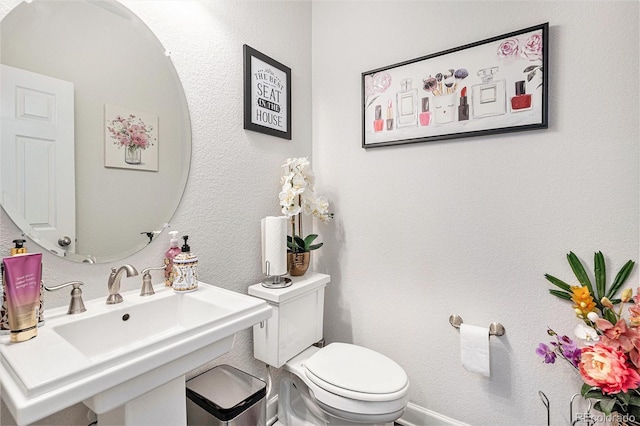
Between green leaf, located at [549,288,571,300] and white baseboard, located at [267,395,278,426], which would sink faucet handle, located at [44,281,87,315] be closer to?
white baseboard, located at [267,395,278,426]

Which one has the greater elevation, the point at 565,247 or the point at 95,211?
the point at 95,211

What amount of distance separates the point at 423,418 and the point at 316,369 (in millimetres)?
707

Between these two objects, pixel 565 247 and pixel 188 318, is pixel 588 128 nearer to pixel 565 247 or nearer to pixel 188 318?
pixel 565 247

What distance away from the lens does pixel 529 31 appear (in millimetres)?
1236

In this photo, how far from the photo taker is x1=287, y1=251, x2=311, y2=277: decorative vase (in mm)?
1567

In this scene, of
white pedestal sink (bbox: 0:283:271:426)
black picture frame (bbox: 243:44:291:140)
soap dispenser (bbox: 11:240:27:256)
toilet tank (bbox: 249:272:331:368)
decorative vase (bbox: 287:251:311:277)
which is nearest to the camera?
white pedestal sink (bbox: 0:283:271:426)

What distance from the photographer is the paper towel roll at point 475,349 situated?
1300 mm

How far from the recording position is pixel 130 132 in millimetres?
1085

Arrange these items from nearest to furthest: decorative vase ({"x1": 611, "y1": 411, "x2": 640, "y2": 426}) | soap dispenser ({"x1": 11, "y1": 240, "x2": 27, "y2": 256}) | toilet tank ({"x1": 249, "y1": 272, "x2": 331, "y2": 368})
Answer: soap dispenser ({"x1": 11, "y1": 240, "x2": 27, "y2": 256})
decorative vase ({"x1": 611, "y1": 411, "x2": 640, "y2": 426})
toilet tank ({"x1": 249, "y1": 272, "x2": 331, "y2": 368})

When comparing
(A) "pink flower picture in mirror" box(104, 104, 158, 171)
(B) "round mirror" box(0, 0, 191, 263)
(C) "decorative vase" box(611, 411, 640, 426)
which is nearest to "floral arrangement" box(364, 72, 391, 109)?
(B) "round mirror" box(0, 0, 191, 263)

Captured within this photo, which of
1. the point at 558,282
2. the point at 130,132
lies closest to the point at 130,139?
the point at 130,132

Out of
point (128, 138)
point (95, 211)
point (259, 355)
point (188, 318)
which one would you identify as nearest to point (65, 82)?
point (128, 138)

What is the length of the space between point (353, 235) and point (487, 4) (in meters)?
1.25

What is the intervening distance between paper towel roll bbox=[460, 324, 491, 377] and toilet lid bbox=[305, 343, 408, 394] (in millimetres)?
313
